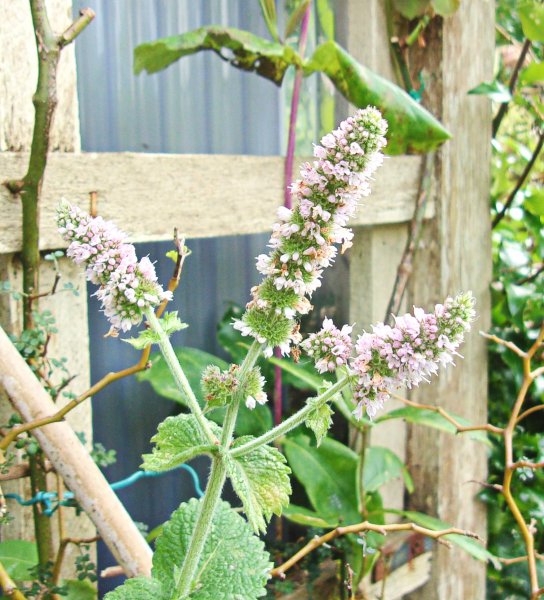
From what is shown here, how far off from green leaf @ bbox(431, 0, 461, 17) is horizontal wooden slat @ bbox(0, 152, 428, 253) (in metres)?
0.56

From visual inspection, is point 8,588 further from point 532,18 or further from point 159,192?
point 532,18

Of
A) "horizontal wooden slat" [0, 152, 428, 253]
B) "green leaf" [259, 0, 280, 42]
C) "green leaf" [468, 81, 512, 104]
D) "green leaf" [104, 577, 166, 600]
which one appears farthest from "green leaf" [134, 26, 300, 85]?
"green leaf" [104, 577, 166, 600]

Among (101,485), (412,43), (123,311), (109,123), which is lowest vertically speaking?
(101,485)

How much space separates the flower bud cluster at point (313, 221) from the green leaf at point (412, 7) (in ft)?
4.68

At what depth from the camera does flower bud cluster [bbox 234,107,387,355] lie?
0.66 metres

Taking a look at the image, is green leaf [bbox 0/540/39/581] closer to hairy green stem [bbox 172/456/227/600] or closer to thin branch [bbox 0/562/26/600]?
thin branch [bbox 0/562/26/600]

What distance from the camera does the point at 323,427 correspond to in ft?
2.48

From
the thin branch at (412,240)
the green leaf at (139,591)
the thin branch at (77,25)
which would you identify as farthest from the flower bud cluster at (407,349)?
the thin branch at (412,240)

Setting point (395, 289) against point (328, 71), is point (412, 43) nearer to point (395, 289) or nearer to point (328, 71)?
point (328, 71)

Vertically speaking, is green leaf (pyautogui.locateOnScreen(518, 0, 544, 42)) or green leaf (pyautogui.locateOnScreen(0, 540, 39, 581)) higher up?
green leaf (pyautogui.locateOnScreen(518, 0, 544, 42))

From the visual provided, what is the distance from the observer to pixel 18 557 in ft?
4.13

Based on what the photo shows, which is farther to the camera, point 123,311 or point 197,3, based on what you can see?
point 197,3

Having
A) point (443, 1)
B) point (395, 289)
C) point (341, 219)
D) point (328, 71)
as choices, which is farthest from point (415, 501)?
point (341, 219)

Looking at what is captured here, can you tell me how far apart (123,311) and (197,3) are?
1.39 meters
